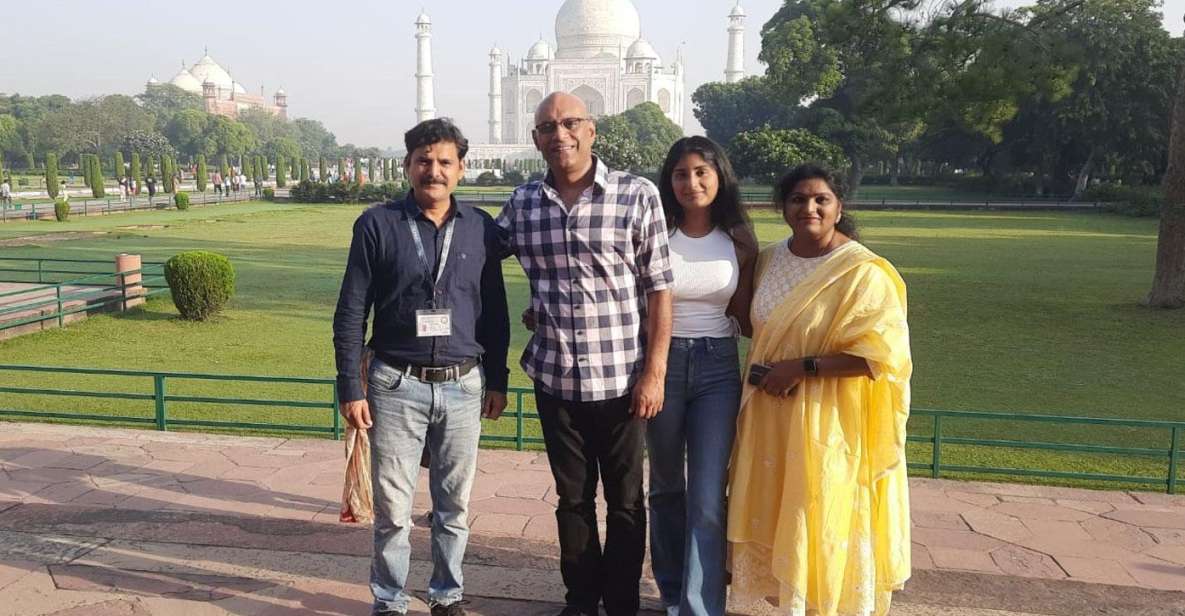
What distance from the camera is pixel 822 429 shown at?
2355 mm

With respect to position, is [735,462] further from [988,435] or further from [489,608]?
[988,435]

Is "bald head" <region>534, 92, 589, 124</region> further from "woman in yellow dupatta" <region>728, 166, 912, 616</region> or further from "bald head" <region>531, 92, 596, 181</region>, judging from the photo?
"woman in yellow dupatta" <region>728, 166, 912, 616</region>

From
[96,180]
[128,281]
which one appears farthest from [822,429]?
[96,180]

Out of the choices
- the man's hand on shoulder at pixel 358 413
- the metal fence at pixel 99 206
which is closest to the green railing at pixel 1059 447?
the man's hand on shoulder at pixel 358 413

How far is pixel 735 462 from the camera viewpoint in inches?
95.8

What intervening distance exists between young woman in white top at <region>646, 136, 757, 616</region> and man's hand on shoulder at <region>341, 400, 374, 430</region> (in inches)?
27.9

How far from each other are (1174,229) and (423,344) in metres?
10.1

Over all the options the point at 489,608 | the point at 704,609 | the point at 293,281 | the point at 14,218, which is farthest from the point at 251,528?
the point at 14,218

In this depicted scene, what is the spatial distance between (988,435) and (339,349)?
429 cm

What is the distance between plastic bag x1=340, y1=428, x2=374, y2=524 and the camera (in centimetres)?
274

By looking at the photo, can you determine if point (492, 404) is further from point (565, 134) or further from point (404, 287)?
point (565, 134)

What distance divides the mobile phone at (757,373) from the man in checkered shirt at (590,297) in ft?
0.78

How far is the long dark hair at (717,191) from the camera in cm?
242

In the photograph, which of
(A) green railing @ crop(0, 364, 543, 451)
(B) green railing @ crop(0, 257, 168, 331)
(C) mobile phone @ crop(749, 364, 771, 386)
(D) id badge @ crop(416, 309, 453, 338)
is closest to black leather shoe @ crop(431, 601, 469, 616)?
(D) id badge @ crop(416, 309, 453, 338)
